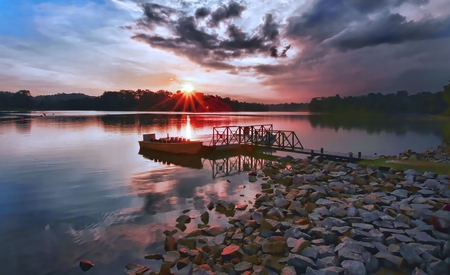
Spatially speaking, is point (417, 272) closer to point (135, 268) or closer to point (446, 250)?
point (446, 250)

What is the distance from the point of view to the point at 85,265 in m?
7.41

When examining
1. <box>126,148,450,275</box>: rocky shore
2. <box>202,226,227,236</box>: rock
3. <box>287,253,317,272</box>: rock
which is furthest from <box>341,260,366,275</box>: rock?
<box>202,226,227,236</box>: rock

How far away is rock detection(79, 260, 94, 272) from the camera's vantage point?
24.1ft

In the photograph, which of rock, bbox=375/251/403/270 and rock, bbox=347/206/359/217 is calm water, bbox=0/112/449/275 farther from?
rock, bbox=375/251/403/270

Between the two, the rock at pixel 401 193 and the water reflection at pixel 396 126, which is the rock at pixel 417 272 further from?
the water reflection at pixel 396 126

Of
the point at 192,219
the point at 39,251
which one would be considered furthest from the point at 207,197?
the point at 39,251

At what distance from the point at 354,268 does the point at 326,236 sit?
5.24 feet

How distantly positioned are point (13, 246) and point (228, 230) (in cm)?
734

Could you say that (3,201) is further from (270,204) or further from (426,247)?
(426,247)

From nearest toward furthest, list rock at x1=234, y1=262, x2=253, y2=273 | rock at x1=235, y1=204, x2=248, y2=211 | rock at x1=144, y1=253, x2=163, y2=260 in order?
rock at x1=234, y1=262, x2=253, y2=273 < rock at x1=144, y1=253, x2=163, y2=260 < rock at x1=235, y1=204, x2=248, y2=211

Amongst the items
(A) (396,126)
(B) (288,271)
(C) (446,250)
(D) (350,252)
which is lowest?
(B) (288,271)

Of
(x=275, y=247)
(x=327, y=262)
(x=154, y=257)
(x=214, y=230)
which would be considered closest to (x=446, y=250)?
(x=327, y=262)

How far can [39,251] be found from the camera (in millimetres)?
8383

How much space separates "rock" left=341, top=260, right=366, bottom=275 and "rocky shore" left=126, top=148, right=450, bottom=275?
21mm
